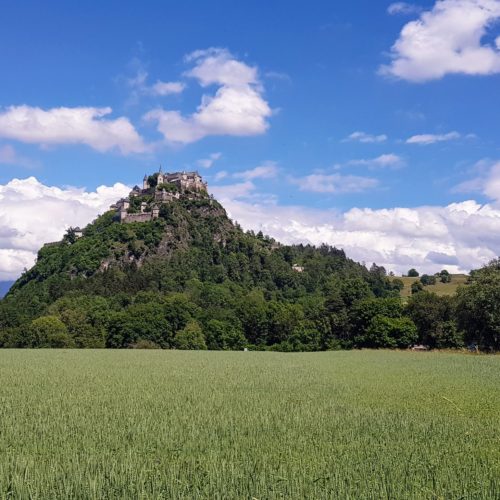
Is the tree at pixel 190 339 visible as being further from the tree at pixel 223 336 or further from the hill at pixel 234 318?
the tree at pixel 223 336

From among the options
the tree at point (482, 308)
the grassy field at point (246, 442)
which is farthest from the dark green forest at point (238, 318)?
the grassy field at point (246, 442)

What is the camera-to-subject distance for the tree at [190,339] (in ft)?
365

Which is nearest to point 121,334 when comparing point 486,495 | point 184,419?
point 184,419

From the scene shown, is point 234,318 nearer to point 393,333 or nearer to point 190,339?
point 190,339

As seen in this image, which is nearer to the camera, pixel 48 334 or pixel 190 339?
pixel 48 334

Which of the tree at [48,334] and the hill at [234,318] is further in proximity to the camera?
the tree at [48,334]

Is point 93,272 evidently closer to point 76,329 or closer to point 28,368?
point 76,329

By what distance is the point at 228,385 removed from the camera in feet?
86.2

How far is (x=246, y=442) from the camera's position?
1261cm

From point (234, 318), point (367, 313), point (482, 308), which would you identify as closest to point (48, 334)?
point (234, 318)

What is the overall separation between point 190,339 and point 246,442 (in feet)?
334

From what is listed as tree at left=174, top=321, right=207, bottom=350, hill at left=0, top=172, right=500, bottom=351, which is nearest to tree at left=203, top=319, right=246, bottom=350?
hill at left=0, top=172, right=500, bottom=351

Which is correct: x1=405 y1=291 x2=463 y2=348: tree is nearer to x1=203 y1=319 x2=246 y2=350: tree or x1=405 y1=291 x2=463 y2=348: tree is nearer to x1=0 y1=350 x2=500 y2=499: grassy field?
x1=203 y1=319 x2=246 y2=350: tree

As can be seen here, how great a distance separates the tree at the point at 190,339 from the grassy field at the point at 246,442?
3449 inches
